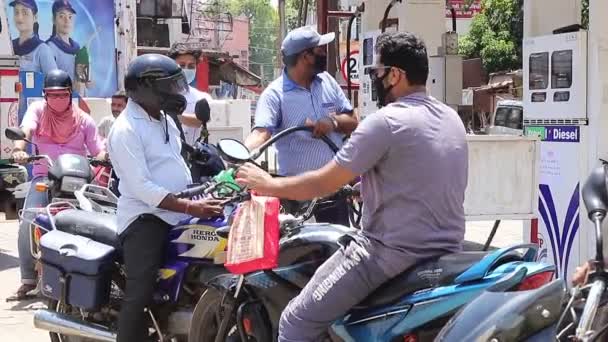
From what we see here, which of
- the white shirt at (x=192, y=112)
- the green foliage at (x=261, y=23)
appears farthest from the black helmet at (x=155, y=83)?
the green foliage at (x=261, y=23)

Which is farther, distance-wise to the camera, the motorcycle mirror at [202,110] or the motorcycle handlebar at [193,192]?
the motorcycle mirror at [202,110]

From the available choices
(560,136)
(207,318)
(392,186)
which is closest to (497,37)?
(560,136)

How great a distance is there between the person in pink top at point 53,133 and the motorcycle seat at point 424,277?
4.02 metres

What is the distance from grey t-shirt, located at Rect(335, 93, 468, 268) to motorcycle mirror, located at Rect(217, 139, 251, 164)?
531mm

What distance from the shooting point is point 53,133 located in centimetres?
711

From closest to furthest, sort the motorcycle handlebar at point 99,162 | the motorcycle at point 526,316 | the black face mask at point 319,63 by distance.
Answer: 1. the motorcycle at point 526,316
2. the black face mask at point 319,63
3. the motorcycle handlebar at point 99,162

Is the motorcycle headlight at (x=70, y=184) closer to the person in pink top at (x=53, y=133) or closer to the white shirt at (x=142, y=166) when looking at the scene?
the person in pink top at (x=53, y=133)

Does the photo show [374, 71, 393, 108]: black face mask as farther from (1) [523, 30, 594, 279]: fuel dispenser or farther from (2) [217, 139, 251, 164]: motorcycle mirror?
(1) [523, 30, 594, 279]: fuel dispenser

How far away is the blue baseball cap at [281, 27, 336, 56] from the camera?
5.05m

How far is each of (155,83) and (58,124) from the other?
8.28 feet

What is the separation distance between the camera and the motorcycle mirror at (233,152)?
12.2 ft

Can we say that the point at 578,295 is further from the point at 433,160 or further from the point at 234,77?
the point at 234,77

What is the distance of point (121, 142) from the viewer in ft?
15.6

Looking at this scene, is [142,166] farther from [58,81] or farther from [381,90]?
[58,81]
